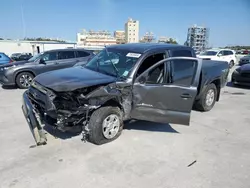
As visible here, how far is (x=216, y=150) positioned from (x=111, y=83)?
2230 millimetres

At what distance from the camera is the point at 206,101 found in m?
5.79

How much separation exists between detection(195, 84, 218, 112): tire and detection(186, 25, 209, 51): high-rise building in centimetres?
3790

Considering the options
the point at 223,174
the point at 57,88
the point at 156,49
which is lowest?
the point at 223,174

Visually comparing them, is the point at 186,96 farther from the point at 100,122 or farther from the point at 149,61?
the point at 100,122

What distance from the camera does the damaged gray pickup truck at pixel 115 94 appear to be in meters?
3.57

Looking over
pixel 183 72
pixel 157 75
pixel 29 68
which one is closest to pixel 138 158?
pixel 157 75

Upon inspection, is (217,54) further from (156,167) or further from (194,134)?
(156,167)

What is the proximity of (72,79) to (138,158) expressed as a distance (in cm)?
180

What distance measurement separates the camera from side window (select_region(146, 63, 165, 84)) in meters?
4.04

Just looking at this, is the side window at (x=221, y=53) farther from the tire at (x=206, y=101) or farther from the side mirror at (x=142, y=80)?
the side mirror at (x=142, y=80)

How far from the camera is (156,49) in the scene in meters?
4.39

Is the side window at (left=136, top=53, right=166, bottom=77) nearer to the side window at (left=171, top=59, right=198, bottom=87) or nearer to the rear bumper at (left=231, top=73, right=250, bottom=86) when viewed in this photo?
the side window at (left=171, top=59, right=198, bottom=87)

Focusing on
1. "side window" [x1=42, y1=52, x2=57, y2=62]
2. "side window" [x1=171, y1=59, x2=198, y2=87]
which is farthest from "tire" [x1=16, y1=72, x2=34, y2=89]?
"side window" [x1=171, y1=59, x2=198, y2=87]

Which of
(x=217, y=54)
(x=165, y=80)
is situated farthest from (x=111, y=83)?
(x=217, y=54)
